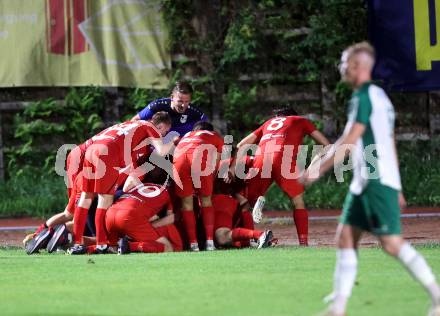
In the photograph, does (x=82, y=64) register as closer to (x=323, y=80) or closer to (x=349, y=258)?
(x=323, y=80)

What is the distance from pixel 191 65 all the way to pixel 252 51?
4.03 feet

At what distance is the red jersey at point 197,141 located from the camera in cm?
1368

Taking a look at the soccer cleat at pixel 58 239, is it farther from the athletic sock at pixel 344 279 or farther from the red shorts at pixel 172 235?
the athletic sock at pixel 344 279

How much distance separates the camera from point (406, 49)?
20109mm

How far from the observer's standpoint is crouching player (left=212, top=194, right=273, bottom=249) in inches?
530

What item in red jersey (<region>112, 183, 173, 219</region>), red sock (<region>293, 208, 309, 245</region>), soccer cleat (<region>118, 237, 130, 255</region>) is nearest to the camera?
soccer cleat (<region>118, 237, 130, 255</region>)

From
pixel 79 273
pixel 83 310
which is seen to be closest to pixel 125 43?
pixel 79 273

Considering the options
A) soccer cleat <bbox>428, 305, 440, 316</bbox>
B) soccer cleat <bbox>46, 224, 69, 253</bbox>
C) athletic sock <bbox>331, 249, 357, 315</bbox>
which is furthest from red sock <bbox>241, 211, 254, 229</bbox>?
soccer cleat <bbox>428, 305, 440, 316</bbox>

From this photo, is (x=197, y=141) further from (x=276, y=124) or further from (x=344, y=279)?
(x=344, y=279)

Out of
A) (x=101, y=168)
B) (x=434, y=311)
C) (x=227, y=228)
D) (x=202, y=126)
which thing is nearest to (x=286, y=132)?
(x=202, y=126)

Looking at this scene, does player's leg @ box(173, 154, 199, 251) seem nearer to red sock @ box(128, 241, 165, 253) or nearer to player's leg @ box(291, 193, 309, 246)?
red sock @ box(128, 241, 165, 253)

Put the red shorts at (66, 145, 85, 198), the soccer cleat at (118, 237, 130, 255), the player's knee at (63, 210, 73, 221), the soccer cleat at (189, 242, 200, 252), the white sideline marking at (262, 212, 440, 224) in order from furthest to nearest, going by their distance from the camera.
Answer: the white sideline marking at (262, 212, 440, 224) → the red shorts at (66, 145, 85, 198) → the player's knee at (63, 210, 73, 221) → the soccer cleat at (189, 242, 200, 252) → the soccer cleat at (118, 237, 130, 255)

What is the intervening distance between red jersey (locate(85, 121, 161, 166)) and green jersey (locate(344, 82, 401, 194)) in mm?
6023

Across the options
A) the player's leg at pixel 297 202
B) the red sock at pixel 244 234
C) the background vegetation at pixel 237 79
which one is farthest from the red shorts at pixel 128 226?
the background vegetation at pixel 237 79
